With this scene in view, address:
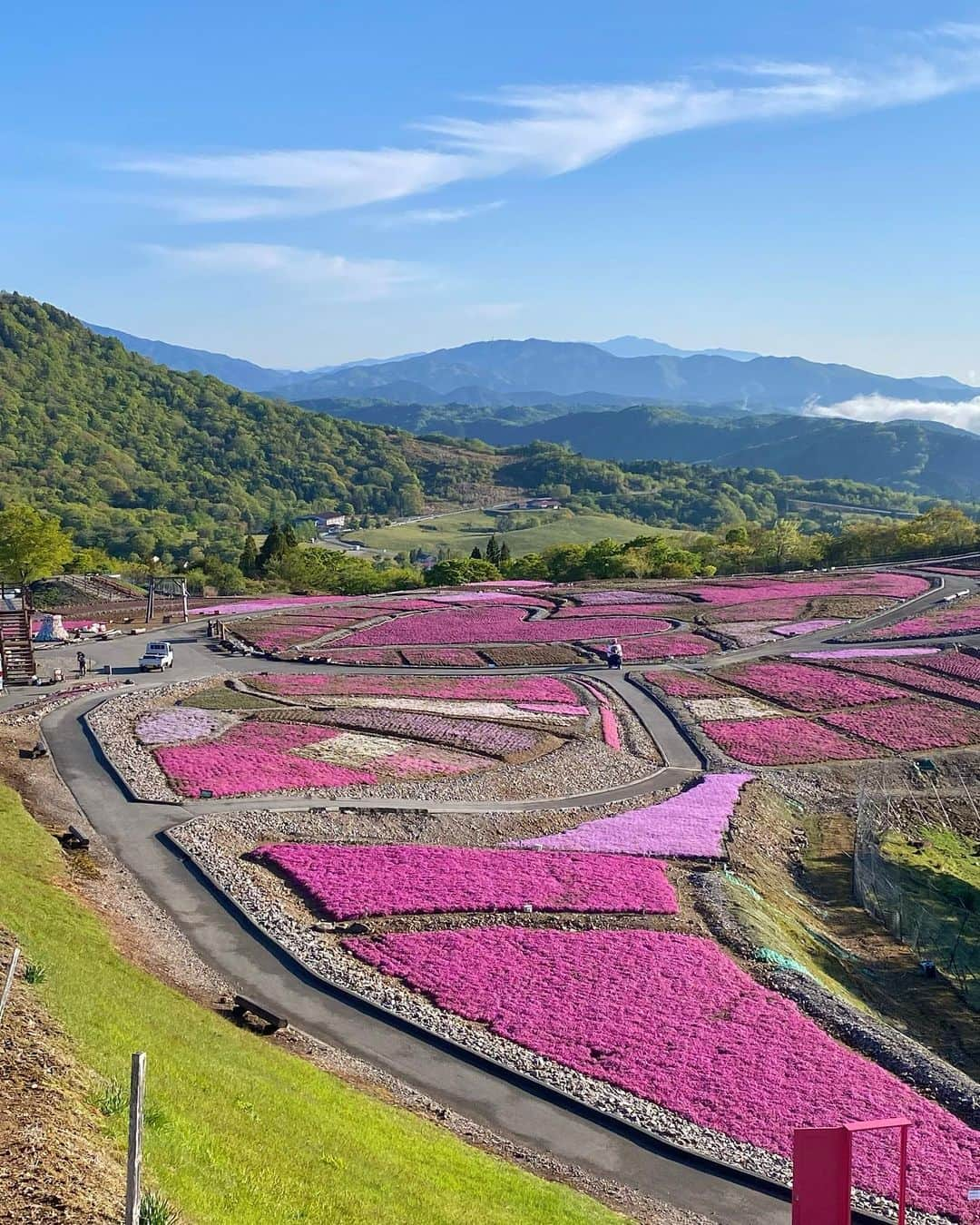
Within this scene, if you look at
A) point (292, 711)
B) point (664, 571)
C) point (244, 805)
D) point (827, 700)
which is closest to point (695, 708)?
point (827, 700)

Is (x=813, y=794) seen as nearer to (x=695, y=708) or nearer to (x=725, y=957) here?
(x=695, y=708)

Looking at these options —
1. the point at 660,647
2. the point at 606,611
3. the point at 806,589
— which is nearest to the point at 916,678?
the point at 660,647

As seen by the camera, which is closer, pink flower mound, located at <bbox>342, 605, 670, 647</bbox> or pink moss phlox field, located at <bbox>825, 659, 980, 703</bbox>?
pink moss phlox field, located at <bbox>825, 659, 980, 703</bbox>

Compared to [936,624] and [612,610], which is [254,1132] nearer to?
[936,624]

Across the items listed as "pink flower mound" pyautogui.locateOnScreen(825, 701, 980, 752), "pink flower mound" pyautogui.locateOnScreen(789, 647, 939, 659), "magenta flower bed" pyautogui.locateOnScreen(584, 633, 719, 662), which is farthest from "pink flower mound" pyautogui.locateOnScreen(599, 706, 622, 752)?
"pink flower mound" pyautogui.locateOnScreen(789, 647, 939, 659)

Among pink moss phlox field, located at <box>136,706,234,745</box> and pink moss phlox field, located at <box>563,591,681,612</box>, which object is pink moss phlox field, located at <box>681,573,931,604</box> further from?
pink moss phlox field, located at <box>136,706,234,745</box>

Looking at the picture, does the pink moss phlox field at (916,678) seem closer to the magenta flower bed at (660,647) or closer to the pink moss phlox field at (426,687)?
the magenta flower bed at (660,647)

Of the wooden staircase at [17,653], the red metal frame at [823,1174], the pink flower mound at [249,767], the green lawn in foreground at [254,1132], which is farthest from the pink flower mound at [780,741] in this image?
the red metal frame at [823,1174]
